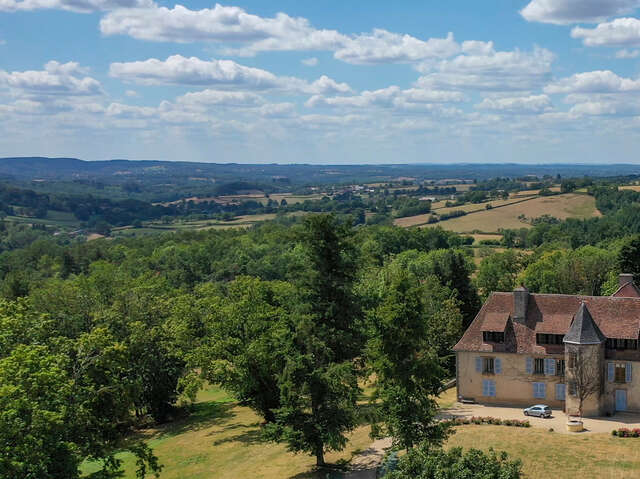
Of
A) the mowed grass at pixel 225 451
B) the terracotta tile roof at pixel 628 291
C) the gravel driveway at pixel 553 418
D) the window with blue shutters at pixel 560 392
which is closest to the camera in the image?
the mowed grass at pixel 225 451

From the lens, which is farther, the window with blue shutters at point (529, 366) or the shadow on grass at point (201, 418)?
the shadow on grass at point (201, 418)

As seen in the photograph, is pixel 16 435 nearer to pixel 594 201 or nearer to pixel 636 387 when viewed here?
pixel 636 387

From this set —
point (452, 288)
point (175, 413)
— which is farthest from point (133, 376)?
point (452, 288)

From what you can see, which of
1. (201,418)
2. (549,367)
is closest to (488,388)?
(549,367)

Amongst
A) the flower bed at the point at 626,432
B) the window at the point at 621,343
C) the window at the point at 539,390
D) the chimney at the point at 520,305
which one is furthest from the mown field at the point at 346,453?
the chimney at the point at 520,305

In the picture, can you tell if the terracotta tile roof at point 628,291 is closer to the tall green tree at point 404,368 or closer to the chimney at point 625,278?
the chimney at point 625,278

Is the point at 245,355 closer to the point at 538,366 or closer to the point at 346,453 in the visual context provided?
the point at 346,453

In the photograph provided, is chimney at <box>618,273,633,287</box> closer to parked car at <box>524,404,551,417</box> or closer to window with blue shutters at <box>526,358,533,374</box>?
window with blue shutters at <box>526,358,533,374</box>
